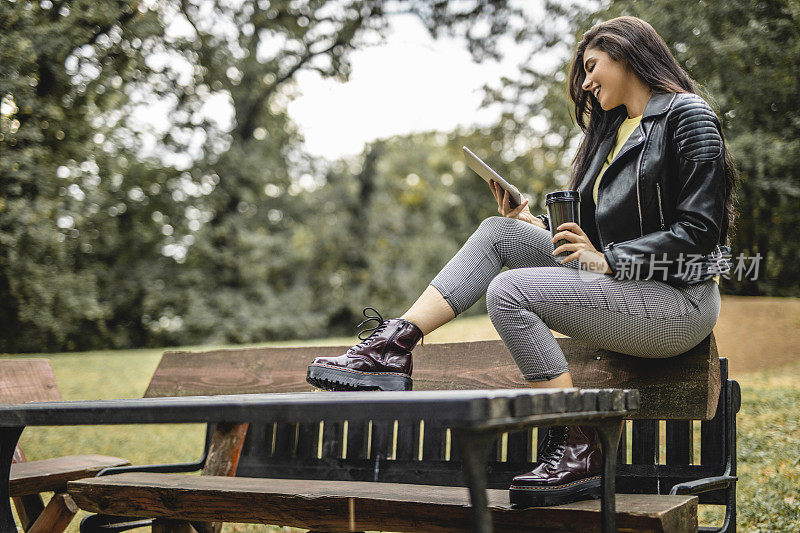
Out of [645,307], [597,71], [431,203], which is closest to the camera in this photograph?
[645,307]

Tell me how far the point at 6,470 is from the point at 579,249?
71.2 inches

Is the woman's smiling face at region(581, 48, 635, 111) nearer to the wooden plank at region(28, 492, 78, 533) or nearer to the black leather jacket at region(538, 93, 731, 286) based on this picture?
the black leather jacket at region(538, 93, 731, 286)

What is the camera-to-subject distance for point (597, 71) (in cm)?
234

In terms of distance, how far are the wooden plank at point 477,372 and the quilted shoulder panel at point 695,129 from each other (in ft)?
1.77

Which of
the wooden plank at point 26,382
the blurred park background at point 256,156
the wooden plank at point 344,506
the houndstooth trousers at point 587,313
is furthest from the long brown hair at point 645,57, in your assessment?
the blurred park background at point 256,156

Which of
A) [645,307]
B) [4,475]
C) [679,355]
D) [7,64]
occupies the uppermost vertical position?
[7,64]

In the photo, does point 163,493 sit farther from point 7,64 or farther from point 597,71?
point 7,64

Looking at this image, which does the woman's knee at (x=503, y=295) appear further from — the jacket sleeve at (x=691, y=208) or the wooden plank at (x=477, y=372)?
the wooden plank at (x=477, y=372)

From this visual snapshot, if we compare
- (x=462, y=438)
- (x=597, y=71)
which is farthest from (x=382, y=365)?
(x=597, y=71)

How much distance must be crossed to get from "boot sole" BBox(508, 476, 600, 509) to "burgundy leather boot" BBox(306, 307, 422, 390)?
0.53 m

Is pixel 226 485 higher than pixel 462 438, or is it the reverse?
pixel 462 438

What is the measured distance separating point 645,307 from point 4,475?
6.30 feet

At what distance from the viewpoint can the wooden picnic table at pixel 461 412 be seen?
1.25 m

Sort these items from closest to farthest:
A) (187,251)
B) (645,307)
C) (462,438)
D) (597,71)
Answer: (462,438) → (645,307) → (597,71) → (187,251)
